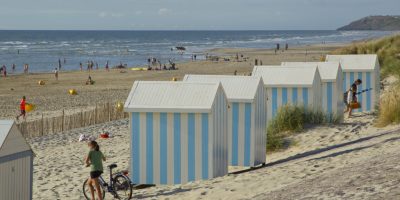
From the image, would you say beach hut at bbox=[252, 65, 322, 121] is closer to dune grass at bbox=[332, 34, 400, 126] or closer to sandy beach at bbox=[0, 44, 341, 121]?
dune grass at bbox=[332, 34, 400, 126]

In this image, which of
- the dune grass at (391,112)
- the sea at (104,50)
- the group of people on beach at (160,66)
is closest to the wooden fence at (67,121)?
the dune grass at (391,112)

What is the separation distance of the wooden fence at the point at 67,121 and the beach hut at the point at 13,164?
33.3 feet

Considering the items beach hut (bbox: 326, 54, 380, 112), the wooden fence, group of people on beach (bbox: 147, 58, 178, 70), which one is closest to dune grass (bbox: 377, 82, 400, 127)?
beach hut (bbox: 326, 54, 380, 112)

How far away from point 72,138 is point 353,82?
25.8 ft

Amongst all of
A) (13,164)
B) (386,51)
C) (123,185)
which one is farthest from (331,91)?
(386,51)

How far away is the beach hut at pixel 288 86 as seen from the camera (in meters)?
14.5

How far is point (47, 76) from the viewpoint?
48.1 m

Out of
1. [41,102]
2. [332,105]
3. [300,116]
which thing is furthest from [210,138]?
[41,102]

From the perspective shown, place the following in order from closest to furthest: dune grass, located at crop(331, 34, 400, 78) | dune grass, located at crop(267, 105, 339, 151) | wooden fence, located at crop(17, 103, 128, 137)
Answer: dune grass, located at crop(267, 105, 339, 151), wooden fence, located at crop(17, 103, 128, 137), dune grass, located at crop(331, 34, 400, 78)

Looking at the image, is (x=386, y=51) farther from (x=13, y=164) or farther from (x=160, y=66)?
(x=160, y=66)

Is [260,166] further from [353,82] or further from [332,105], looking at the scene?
[353,82]

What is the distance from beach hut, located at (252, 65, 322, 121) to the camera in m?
14.5

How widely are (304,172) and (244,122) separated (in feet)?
7.20

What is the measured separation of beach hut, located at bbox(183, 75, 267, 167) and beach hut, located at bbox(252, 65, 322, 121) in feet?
7.25
